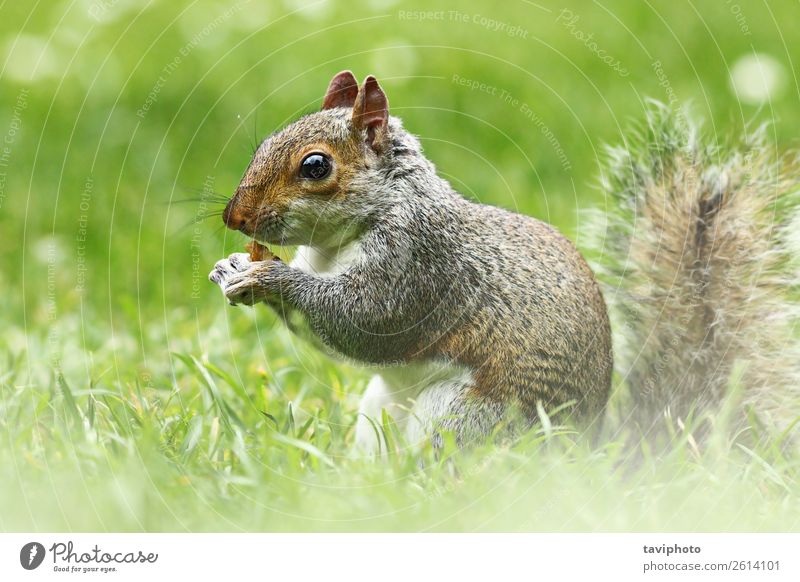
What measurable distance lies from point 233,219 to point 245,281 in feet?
0.39

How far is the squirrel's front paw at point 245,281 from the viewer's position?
80.2 inches

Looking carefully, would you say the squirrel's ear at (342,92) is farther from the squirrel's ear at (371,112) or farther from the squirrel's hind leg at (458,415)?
the squirrel's hind leg at (458,415)

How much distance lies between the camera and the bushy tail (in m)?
2.38

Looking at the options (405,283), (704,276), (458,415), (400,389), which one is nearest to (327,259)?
(405,283)

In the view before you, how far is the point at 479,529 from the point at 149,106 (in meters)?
2.88

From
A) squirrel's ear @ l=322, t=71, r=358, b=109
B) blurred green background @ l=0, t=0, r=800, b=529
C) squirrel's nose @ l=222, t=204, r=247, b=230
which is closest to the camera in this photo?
squirrel's nose @ l=222, t=204, r=247, b=230

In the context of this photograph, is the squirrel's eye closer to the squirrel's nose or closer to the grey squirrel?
Result: the grey squirrel

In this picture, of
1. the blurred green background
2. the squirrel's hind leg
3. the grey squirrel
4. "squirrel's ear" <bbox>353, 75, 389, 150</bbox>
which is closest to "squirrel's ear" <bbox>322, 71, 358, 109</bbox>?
the grey squirrel

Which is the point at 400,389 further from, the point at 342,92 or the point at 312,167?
the point at 342,92

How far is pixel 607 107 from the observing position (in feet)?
13.9

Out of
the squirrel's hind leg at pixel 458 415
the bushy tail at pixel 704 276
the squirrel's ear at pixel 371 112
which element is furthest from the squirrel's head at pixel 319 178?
the bushy tail at pixel 704 276

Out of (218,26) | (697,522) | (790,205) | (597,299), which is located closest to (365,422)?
(597,299)

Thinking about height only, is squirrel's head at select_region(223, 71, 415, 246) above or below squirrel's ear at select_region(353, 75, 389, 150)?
below

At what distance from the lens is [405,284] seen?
2.10 metres
